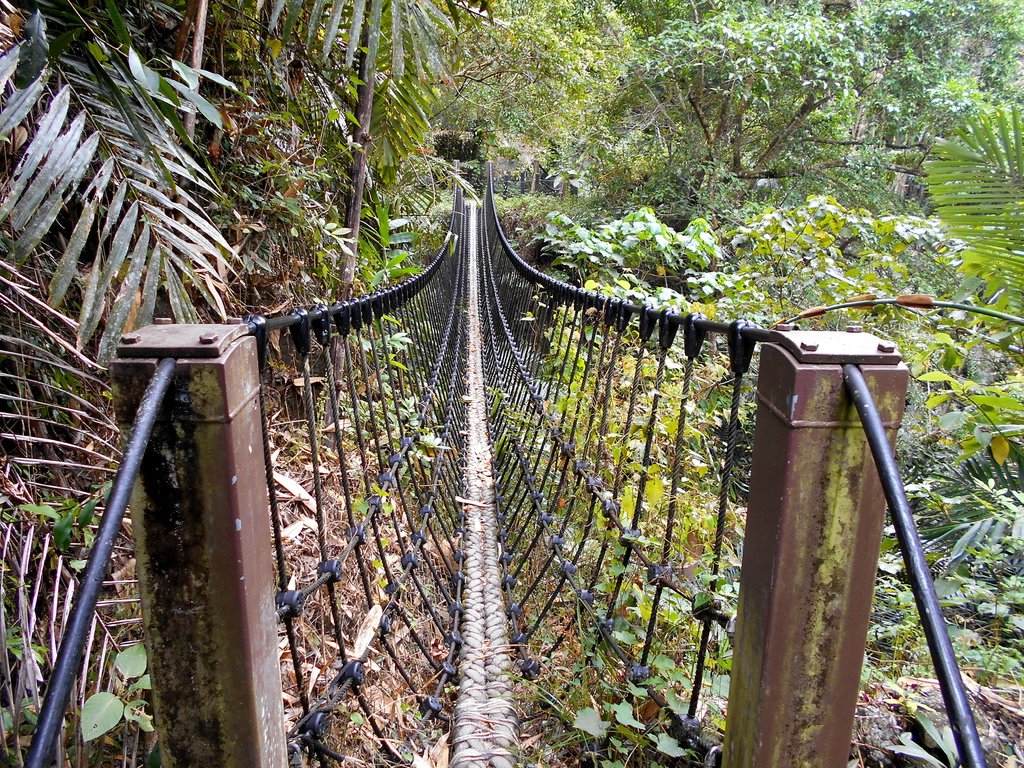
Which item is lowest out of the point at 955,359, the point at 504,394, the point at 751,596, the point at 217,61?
the point at 504,394

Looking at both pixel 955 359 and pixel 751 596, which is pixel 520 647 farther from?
pixel 955 359

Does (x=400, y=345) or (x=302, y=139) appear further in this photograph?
(x=400, y=345)

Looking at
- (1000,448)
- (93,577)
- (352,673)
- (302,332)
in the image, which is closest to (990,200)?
(1000,448)

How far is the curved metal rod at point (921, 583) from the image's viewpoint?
1.37ft

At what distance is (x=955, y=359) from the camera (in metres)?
1.52

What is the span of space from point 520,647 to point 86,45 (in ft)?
4.57

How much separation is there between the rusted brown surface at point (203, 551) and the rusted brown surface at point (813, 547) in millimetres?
507

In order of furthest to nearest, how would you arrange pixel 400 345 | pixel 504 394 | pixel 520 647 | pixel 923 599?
pixel 504 394 → pixel 400 345 → pixel 520 647 → pixel 923 599

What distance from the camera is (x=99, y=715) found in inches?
29.3

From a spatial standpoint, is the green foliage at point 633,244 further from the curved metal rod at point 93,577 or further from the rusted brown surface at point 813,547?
the curved metal rod at point 93,577

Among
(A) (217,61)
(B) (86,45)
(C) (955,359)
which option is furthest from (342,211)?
(C) (955,359)

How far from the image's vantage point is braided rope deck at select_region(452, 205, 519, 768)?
3.74 ft

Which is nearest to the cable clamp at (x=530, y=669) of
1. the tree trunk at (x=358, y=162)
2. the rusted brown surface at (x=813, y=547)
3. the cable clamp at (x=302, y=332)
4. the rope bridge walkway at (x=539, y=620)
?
the rope bridge walkway at (x=539, y=620)

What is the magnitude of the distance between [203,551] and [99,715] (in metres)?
0.39
